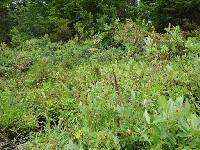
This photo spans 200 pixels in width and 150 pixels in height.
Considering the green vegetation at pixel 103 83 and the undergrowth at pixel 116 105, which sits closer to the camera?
the undergrowth at pixel 116 105

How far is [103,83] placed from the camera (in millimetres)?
6414

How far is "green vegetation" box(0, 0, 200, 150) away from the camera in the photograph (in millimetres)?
3844

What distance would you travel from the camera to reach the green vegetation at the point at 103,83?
3844 mm

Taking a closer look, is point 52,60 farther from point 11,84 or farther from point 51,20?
point 51,20

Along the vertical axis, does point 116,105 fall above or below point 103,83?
above

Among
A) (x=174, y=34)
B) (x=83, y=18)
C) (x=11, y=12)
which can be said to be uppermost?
(x=174, y=34)

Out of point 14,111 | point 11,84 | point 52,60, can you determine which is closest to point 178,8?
point 52,60

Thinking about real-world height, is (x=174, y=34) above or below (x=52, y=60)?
above

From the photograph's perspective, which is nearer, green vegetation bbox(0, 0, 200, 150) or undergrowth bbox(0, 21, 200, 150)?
undergrowth bbox(0, 21, 200, 150)

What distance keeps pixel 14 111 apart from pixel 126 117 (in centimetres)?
419

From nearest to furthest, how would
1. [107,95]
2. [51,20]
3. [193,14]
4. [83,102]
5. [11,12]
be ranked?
[83,102] → [107,95] → [193,14] → [51,20] → [11,12]

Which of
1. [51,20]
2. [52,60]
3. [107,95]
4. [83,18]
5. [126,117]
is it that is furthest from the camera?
[51,20]

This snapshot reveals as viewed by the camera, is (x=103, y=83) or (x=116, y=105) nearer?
(x=116, y=105)

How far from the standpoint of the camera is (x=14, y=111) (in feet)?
25.7
